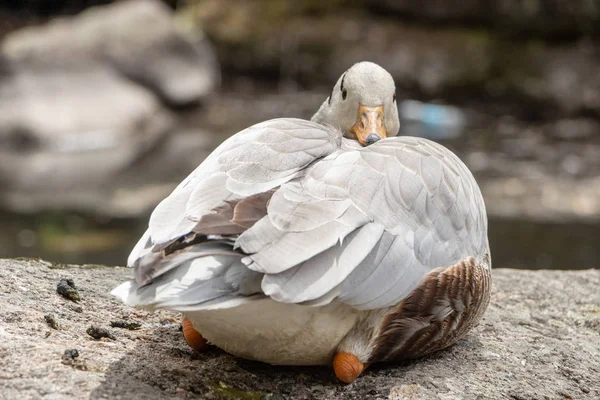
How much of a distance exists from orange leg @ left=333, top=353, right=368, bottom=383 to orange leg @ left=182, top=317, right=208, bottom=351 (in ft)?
1.74

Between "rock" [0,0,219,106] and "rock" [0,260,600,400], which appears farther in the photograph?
"rock" [0,0,219,106]

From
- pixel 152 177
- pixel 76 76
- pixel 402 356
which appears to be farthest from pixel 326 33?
pixel 402 356

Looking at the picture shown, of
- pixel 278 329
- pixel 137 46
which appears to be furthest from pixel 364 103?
pixel 137 46

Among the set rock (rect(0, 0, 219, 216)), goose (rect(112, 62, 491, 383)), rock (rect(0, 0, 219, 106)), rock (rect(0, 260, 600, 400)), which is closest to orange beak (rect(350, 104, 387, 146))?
goose (rect(112, 62, 491, 383))

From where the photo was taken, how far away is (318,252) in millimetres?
2574

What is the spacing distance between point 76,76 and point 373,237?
10.3 m

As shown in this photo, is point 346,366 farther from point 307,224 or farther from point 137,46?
point 137,46

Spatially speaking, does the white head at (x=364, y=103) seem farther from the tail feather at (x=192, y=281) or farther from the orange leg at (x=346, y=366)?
the tail feather at (x=192, y=281)

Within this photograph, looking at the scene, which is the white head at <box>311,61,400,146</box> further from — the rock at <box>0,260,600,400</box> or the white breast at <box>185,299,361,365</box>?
the white breast at <box>185,299,361,365</box>

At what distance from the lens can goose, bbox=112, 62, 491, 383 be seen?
2.52 meters

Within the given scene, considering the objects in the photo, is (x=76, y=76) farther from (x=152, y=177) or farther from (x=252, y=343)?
(x=252, y=343)

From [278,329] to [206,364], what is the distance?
472 millimetres

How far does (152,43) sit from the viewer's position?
13.5 meters

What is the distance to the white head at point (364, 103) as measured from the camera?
12.8 feet
